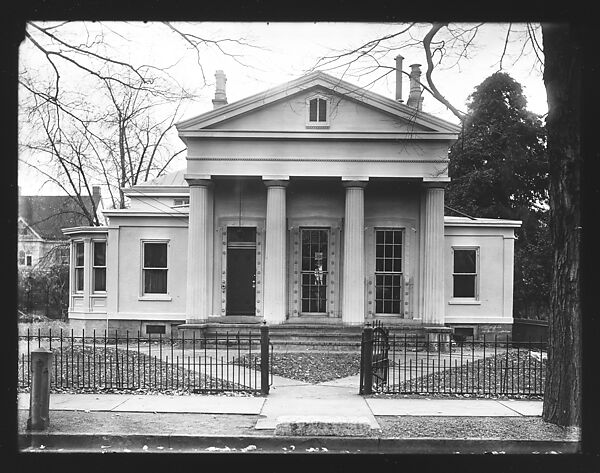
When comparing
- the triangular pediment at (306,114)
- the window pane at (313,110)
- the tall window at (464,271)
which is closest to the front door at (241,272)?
the triangular pediment at (306,114)

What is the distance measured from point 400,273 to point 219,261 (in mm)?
5995

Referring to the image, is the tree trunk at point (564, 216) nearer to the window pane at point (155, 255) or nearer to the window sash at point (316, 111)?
the window sash at point (316, 111)

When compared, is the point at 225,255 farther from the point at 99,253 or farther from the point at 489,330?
the point at 489,330

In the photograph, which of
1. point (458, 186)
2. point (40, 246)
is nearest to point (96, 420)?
point (458, 186)

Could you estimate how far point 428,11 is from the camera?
6.43 m

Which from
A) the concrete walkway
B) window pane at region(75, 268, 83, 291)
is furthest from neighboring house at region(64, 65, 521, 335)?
the concrete walkway

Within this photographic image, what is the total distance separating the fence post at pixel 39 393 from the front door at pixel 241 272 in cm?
1180

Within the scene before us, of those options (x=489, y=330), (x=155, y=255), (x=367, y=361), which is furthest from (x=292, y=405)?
(x=489, y=330)

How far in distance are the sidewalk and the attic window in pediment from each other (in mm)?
10200

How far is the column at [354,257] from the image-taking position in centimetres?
1883

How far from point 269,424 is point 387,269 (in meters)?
12.1

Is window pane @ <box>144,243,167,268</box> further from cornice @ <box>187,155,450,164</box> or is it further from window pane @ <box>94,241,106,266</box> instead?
cornice @ <box>187,155,450,164</box>

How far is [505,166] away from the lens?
102 ft

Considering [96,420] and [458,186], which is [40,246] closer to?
[458,186]
